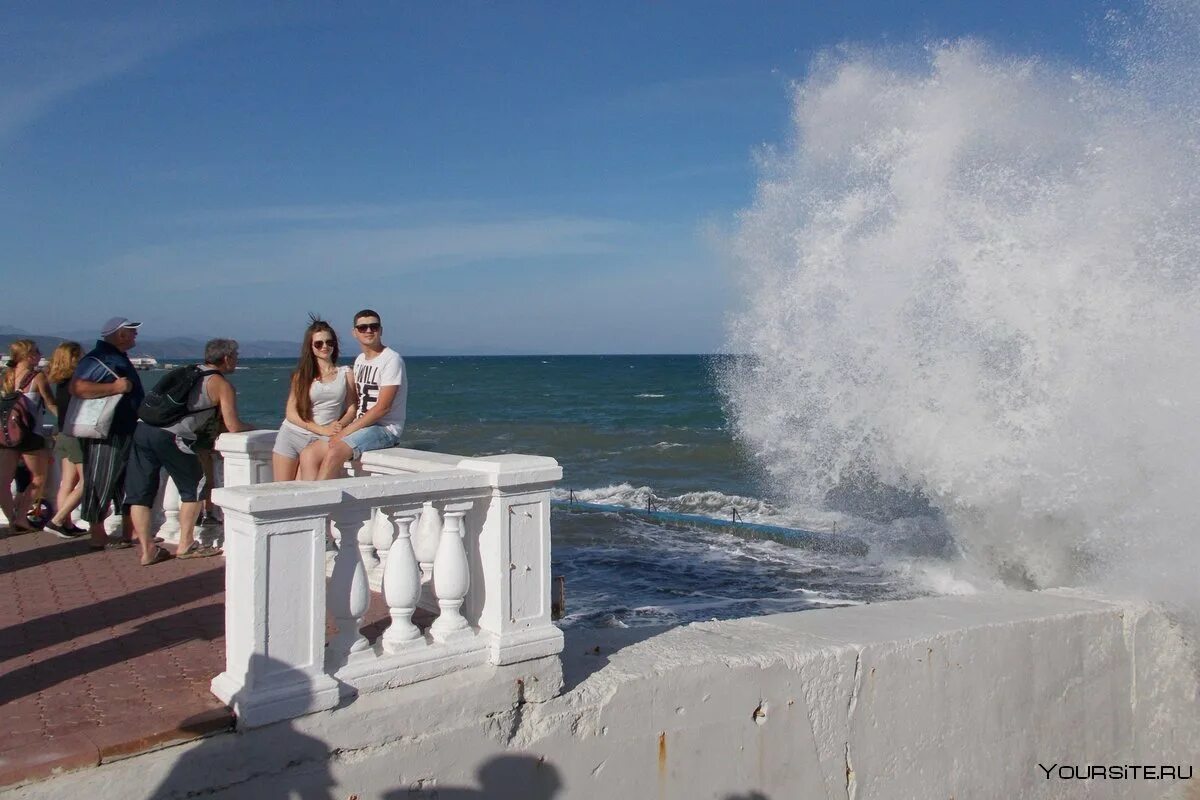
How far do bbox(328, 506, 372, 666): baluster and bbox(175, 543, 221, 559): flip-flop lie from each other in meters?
3.01

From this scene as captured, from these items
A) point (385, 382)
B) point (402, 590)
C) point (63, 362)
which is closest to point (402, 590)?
point (402, 590)

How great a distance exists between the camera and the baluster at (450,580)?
353cm

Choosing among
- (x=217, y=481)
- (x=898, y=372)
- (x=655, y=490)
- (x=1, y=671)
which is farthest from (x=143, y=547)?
(x=655, y=490)

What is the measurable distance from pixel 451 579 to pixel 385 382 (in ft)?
6.40

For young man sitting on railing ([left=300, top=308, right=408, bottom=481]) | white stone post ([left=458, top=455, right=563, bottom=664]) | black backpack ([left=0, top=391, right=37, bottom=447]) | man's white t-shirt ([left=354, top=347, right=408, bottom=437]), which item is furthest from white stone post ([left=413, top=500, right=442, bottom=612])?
black backpack ([left=0, top=391, right=37, bottom=447])

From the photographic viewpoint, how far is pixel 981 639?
4.45 meters

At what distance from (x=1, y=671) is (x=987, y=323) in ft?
22.3

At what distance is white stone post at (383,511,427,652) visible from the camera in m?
3.43

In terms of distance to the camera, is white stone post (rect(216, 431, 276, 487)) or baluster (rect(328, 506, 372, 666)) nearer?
baluster (rect(328, 506, 372, 666))

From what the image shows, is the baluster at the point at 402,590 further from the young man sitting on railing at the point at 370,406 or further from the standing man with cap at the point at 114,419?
the standing man with cap at the point at 114,419

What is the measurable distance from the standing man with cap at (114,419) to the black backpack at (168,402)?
45 centimetres

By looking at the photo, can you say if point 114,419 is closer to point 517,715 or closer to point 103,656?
point 103,656

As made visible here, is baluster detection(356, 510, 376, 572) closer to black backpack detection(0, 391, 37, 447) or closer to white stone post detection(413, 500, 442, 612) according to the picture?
white stone post detection(413, 500, 442, 612)

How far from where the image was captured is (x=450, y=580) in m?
3.53
